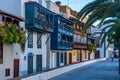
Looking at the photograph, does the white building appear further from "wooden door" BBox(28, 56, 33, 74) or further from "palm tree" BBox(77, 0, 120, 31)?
"palm tree" BBox(77, 0, 120, 31)

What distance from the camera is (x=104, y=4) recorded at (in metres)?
21.7

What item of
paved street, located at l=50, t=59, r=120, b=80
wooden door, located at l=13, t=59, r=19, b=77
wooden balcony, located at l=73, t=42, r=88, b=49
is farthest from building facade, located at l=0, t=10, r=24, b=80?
wooden balcony, located at l=73, t=42, r=88, b=49

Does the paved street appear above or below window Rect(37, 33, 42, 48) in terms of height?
below

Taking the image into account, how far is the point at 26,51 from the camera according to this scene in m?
34.7

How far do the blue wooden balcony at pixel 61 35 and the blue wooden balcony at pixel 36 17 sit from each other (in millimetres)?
5600

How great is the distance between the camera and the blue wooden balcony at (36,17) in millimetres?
33688

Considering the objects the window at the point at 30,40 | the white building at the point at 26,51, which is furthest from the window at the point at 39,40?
the window at the point at 30,40

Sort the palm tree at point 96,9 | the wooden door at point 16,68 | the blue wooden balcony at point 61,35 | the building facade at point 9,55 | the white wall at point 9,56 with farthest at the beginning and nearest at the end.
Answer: the blue wooden balcony at point 61,35 → the wooden door at point 16,68 → the white wall at point 9,56 → the building facade at point 9,55 → the palm tree at point 96,9

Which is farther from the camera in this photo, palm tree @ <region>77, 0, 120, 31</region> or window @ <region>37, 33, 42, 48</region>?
window @ <region>37, 33, 42, 48</region>

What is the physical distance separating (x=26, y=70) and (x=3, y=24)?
9.90m

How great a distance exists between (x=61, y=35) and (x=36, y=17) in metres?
12.5

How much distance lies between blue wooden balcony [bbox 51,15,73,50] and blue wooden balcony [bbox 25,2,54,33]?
18.4 feet

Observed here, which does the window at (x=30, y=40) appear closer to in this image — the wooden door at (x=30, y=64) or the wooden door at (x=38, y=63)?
the wooden door at (x=30, y=64)

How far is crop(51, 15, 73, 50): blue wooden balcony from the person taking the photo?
145 feet
